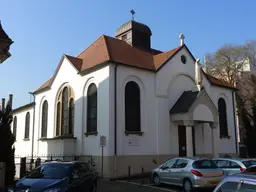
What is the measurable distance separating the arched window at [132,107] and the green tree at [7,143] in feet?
27.6

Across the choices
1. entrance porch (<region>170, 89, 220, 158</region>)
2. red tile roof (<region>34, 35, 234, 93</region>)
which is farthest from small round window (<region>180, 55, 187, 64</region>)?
entrance porch (<region>170, 89, 220, 158</region>)

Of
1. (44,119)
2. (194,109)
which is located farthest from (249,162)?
(44,119)

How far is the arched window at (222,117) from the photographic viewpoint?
1102 inches

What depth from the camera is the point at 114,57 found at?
21.3 metres

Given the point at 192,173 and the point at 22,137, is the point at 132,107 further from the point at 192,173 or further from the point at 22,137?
the point at 22,137

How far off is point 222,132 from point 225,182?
2475 cm

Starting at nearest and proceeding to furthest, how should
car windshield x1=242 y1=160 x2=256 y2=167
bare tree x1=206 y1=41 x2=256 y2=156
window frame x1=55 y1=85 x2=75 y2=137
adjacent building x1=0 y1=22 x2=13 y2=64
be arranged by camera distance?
adjacent building x1=0 y1=22 x2=13 y2=64 → car windshield x1=242 y1=160 x2=256 y2=167 → window frame x1=55 y1=85 x2=75 y2=137 → bare tree x1=206 y1=41 x2=256 y2=156

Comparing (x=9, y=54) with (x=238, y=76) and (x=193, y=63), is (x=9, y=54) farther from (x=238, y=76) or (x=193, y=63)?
(x=238, y=76)

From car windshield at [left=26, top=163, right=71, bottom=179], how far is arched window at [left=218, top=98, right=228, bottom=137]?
20.0 meters

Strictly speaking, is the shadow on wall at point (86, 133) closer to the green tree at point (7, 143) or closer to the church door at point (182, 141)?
the green tree at point (7, 143)

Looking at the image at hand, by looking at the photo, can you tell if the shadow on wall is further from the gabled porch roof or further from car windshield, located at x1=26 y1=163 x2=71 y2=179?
car windshield, located at x1=26 y1=163 x2=71 y2=179

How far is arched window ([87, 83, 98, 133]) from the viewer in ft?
70.9

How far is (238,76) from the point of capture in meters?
40.3

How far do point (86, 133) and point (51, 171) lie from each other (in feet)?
36.3
